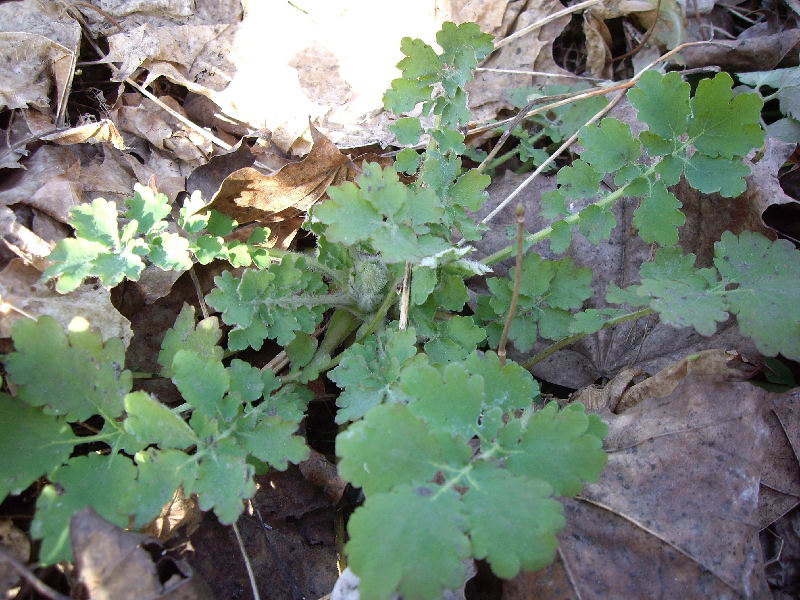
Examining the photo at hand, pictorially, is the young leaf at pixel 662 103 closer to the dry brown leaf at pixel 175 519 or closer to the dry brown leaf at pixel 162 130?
the dry brown leaf at pixel 162 130

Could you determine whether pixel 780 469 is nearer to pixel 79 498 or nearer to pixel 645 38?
pixel 79 498

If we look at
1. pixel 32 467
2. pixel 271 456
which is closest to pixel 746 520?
pixel 271 456

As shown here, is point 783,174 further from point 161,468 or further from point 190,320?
point 161,468

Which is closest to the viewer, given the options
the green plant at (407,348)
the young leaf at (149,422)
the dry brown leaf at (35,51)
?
the green plant at (407,348)

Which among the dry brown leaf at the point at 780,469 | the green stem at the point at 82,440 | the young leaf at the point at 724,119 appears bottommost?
the dry brown leaf at the point at 780,469

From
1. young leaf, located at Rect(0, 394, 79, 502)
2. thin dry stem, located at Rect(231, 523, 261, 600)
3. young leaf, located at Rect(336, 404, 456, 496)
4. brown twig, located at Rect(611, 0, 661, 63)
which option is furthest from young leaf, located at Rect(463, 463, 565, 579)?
brown twig, located at Rect(611, 0, 661, 63)

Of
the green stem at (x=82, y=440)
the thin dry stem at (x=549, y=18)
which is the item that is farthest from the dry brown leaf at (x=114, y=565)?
the thin dry stem at (x=549, y=18)
